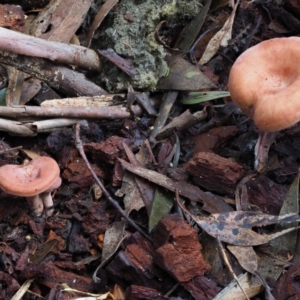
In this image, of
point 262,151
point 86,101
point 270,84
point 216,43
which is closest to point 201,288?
point 262,151

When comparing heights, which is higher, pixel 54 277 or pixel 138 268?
pixel 138 268

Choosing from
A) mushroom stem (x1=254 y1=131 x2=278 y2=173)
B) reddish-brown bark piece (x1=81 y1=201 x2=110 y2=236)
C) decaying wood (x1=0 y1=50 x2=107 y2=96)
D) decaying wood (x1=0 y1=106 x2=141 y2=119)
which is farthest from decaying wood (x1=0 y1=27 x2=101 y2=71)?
mushroom stem (x1=254 y1=131 x2=278 y2=173)

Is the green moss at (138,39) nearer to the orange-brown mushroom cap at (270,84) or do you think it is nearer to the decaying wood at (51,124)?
the decaying wood at (51,124)

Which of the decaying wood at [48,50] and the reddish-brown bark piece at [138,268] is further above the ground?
the decaying wood at [48,50]

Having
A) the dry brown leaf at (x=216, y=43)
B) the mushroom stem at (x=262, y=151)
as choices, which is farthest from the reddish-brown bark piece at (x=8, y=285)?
the dry brown leaf at (x=216, y=43)

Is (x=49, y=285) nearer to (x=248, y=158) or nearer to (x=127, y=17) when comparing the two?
(x=248, y=158)

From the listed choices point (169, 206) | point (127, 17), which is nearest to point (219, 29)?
point (127, 17)

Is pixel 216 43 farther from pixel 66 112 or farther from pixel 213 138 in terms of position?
pixel 66 112
